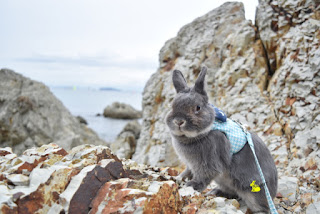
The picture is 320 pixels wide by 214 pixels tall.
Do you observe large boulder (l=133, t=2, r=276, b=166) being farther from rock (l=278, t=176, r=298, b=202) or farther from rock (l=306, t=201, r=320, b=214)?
rock (l=306, t=201, r=320, b=214)

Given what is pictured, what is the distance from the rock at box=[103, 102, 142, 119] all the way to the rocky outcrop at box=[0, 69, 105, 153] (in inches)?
781

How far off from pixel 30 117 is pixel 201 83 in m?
13.8

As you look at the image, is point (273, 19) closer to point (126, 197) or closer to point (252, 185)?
point (252, 185)

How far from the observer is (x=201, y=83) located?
4598 millimetres

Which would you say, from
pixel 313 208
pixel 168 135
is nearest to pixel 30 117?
pixel 168 135

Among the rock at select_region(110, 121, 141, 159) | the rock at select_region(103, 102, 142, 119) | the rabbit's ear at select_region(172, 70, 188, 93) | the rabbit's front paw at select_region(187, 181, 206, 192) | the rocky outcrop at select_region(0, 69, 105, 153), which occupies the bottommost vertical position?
the rock at select_region(103, 102, 142, 119)

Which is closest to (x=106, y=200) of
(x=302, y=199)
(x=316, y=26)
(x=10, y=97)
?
(x=302, y=199)

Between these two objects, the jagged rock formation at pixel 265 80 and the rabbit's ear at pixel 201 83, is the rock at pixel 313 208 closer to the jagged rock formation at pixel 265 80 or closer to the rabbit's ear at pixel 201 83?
the jagged rock formation at pixel 265 80

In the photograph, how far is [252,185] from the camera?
449cm

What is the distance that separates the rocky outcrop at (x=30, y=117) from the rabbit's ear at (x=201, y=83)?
1190 centimetres

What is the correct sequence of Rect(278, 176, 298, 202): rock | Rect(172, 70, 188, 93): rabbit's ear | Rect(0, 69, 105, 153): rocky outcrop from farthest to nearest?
Rect(0, 69, 105, 153): rocky outcrop, Rect(278, 176, 298, 202): rock, Rect(172, 70, 188, 93): rabbit's ear

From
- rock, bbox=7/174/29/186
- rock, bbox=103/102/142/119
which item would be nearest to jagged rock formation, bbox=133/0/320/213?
rock, bbox=7/174/29/186

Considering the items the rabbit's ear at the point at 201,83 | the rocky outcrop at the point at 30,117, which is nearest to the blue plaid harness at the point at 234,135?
the rabbit's ear at the point at 201,83

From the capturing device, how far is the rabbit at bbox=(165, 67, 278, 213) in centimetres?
438
